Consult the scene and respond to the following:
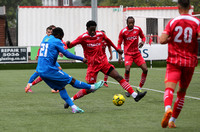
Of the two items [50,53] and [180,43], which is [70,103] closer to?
[50,53]

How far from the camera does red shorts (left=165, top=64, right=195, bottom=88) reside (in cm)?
661

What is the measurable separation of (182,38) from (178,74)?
531 mm

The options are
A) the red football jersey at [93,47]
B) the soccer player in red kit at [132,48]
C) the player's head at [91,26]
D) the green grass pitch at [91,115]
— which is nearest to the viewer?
the green grass pitch at [91,115]

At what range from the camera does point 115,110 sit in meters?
Result: 9.30

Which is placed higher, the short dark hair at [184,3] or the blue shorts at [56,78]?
the short dark hair at [184,3]

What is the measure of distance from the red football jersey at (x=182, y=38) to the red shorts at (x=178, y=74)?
67mm

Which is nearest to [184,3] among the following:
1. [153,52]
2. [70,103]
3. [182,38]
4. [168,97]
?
[182,38]

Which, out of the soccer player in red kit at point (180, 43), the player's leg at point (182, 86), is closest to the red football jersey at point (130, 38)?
the player's leg at point (182, 86)

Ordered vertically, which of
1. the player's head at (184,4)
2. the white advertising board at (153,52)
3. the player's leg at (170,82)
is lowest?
the white advertising board at (153,52)

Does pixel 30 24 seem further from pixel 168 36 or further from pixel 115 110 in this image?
pixel 168 36

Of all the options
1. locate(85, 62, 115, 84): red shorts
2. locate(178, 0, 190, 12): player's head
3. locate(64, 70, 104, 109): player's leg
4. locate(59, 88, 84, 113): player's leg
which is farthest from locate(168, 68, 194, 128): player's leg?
locate(85, 62, 115, 84): red shorts

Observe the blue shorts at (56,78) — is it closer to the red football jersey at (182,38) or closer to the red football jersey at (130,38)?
the red football jersey at (182,38)

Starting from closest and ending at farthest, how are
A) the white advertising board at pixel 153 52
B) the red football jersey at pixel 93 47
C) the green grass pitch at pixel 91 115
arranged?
the green grass pitch at pixel 91 115 < the red football jersey at pixel 93 47 < the white advertising board at pixel 153 52

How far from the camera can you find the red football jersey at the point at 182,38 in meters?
6.61
